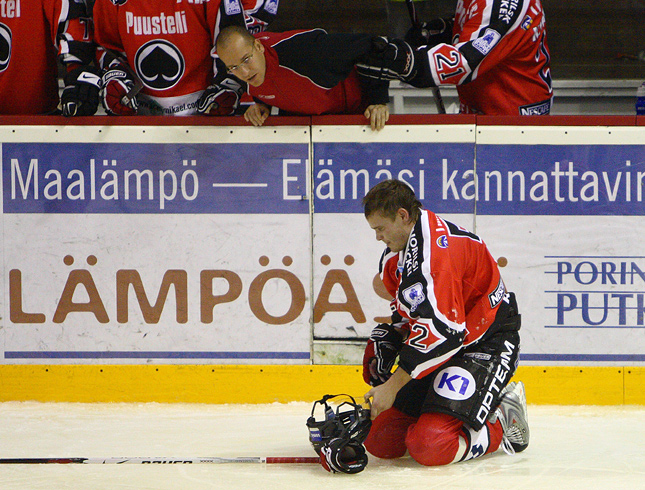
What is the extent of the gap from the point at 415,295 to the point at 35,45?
251 cm

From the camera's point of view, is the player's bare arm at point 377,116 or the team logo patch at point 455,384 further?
the player's bare arm at point 377,116

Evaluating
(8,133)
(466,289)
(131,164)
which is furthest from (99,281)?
(466,289)

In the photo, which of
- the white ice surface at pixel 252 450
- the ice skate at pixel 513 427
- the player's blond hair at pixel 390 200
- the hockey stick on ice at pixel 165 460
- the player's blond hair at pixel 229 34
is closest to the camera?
the white ice surface at pixel 252 450

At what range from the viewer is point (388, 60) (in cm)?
349

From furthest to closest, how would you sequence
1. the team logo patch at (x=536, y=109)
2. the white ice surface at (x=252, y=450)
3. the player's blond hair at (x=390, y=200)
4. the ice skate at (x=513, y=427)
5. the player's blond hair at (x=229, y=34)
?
the team logo patch at (x=536, y=109)
the player's blond hair at (x=229, y=34)
the ice skate at (x=513, y=427)
the player's blond hair at (x=390, y=200)
the white ice surface at (x=252, y=450)

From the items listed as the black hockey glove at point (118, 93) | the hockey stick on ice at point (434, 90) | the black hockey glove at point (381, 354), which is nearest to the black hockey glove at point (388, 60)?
the hockey stick on ice at point (434, 90)

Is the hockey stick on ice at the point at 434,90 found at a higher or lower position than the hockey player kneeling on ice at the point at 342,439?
higher

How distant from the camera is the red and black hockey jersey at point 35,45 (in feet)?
12.2

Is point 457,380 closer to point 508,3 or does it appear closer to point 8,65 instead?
point 508,3

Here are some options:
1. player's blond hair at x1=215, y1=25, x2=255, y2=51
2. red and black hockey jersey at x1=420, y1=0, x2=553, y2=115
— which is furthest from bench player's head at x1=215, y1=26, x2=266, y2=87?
red and black hockey jersey at x1=420, y1=0, x2=553, y2=115

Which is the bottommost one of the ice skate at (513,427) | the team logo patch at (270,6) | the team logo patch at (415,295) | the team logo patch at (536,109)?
the ice skate at (513,427)

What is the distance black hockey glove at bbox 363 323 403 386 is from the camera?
106 inches

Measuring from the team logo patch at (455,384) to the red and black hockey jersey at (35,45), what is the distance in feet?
7.74

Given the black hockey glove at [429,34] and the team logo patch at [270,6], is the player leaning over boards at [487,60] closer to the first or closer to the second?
the black hockey glove at [429,34]
